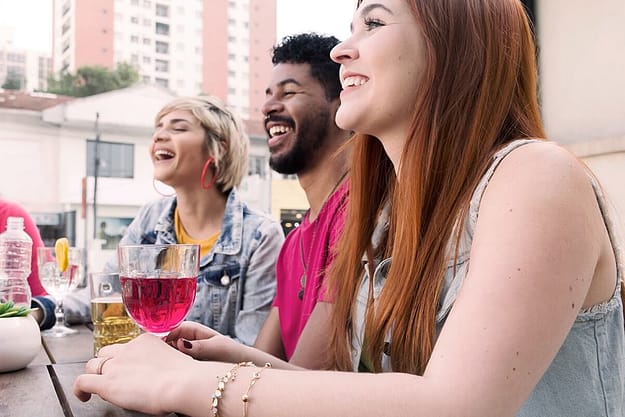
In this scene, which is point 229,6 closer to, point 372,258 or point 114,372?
point 372,258

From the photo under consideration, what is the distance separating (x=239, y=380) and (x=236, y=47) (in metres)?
3.60

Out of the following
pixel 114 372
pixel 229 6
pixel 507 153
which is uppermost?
pixel 229 6

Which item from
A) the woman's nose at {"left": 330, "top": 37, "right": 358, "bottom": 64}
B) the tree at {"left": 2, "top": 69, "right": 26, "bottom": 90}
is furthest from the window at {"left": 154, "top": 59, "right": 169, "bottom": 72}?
the woman's nose at {"left": 330, "top": 37, "right": 358, "bottom": 64}

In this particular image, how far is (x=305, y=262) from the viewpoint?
168 cm

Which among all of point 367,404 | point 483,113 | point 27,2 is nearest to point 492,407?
point 367,404

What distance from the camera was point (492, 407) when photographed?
1.99ft

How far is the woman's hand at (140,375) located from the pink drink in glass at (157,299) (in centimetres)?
8

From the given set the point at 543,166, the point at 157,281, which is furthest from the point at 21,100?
the point at 543,166

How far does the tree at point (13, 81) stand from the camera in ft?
11.5

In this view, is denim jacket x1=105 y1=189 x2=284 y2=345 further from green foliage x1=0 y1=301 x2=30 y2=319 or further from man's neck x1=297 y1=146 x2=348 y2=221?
green foliage x1=0 y1=301 x2=30 y2=319

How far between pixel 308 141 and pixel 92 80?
2.44 meters

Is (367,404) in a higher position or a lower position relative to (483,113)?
lower

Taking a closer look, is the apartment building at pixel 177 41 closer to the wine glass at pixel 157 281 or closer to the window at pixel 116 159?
the window at pixel 116 159

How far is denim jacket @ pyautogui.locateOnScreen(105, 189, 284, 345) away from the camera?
198 cm
